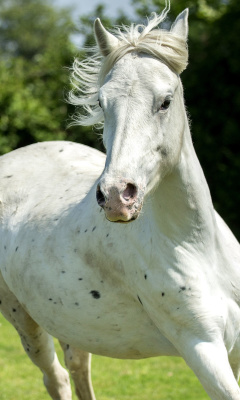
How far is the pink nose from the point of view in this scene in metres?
2.90

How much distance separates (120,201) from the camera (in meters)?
2.90

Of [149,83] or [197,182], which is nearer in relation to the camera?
[149,83]

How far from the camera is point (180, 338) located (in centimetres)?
357

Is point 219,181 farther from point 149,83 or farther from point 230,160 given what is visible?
point 149,83

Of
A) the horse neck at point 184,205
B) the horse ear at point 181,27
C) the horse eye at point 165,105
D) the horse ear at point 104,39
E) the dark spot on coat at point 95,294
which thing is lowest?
the dark spot on coat at point 95,294

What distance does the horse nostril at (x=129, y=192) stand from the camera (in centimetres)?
293

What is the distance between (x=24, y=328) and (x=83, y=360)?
1.71 ft

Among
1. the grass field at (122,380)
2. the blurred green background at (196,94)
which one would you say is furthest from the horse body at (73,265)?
the blurred green background at (196,94)

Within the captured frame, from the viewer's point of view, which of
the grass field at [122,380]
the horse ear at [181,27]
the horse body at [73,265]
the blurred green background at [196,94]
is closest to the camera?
the horse ear at [181,27]

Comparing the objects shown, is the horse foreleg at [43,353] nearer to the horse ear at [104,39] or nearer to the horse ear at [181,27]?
the horse ear at [104,39]

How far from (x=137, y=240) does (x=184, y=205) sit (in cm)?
33

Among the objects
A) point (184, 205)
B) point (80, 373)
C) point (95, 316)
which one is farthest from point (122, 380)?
point (184, 205)

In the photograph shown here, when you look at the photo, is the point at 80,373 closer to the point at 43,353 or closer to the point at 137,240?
the point at 43,353

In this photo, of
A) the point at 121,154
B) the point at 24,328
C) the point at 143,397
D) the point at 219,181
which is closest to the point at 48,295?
the point at 24,328
